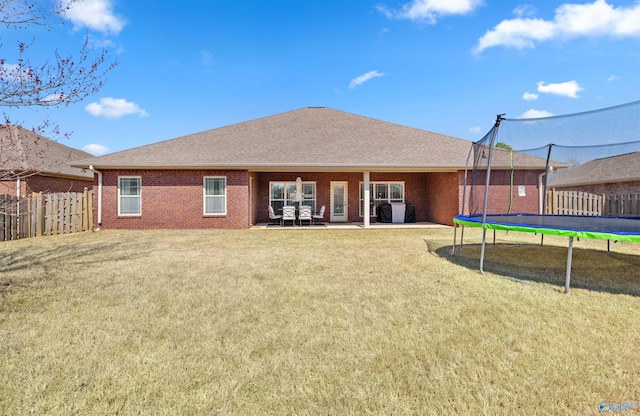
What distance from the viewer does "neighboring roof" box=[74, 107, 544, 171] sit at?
1242 centimetres


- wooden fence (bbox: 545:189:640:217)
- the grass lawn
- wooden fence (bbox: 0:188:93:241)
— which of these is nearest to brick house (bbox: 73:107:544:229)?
wooden fence (bbox: 0:188:93:241)

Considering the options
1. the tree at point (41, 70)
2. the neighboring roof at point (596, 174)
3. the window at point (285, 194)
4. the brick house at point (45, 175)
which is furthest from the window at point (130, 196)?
the neighboring roof at point (596, 174)

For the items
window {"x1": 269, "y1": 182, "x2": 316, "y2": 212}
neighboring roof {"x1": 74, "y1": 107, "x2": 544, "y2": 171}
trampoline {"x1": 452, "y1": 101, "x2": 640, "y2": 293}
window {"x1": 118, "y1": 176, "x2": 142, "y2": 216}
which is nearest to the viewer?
trampoline {"x1": 452, "y1": 101, "x2": 640, "y2": 293}

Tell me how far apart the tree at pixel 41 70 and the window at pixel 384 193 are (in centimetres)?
1249

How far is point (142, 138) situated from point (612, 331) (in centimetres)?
1712

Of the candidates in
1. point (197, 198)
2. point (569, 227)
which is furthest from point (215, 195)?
point (569, 227)

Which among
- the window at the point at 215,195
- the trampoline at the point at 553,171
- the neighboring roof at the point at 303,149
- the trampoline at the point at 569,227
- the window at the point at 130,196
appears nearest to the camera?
the trampoline at the point at 569,227

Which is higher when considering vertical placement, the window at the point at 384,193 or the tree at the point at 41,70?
the tree at the point at 41,70

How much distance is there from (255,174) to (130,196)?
5.49 meters

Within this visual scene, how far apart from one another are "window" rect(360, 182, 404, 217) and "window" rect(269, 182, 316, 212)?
8.53 ft

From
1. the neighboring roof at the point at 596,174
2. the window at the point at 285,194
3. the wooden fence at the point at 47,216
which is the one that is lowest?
the wooden fence at the point at 47,216

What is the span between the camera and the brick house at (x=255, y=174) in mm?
12562

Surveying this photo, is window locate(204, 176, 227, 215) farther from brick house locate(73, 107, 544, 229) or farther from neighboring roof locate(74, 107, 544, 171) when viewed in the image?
neighboring roof locate(74, 107, 544, 171)

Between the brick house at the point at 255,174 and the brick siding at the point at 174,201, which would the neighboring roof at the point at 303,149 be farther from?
the brick siding at the point at 174,201
